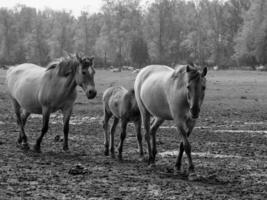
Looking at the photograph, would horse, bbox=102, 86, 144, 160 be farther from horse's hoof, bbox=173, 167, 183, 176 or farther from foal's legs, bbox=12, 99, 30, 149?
foal's legs, bbox=12, 99, 30, 149

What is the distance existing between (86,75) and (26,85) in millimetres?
1979

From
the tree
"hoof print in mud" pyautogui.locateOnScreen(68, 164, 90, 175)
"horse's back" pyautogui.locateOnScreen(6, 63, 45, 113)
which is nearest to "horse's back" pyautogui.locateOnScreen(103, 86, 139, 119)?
"horse's back" pyautogui.locateOnScreen(6, 63, 45, 113)

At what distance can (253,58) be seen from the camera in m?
71.5

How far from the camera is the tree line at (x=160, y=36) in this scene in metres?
74.8

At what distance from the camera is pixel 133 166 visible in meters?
9.80

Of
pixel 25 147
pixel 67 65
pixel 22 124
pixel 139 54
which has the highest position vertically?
pixel 67 65

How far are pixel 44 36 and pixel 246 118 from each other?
81876 millimetres

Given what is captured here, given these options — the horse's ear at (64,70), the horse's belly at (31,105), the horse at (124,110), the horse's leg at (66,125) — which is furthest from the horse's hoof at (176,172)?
the horse's belly at (31,105)

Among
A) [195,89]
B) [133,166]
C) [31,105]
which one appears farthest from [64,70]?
[195,89]

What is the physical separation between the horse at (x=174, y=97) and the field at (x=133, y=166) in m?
0.66

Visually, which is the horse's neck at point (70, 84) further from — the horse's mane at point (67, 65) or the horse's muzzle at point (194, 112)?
the horse's muzzle at point (194, 112)

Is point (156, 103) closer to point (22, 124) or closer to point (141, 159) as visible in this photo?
point (141, 159)

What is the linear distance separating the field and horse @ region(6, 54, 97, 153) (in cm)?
71

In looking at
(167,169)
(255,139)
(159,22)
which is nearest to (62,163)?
(167,169)
